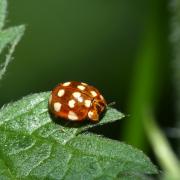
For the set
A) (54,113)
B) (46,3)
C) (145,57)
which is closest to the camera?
(54,113)

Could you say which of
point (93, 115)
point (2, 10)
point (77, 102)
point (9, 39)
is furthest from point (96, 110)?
point (2, 10)

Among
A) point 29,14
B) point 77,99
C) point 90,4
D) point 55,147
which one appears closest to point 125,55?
point 90,4

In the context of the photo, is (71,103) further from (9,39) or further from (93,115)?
(9,39)

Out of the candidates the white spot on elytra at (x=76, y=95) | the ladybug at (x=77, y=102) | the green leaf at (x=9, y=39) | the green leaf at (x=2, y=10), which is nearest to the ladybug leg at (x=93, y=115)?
the ladybug at (x=77, y=102)

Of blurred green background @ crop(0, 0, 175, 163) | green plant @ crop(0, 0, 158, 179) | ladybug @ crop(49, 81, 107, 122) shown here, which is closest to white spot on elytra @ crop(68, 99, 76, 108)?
ladybug @ crop(49, 81, 107, 122)

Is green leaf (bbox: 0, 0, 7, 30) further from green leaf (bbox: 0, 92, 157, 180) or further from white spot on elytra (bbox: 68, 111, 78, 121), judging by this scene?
white spot on elytra (bbox: 68, 111, 78, 121)

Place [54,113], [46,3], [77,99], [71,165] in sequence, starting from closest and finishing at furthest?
[71,165] → [54,113] → [77,99] → [46,3]

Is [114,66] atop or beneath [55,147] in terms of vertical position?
beneath

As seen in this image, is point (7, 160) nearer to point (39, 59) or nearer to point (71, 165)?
point (71, 165)

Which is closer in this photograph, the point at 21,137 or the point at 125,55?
the point at 21,137
